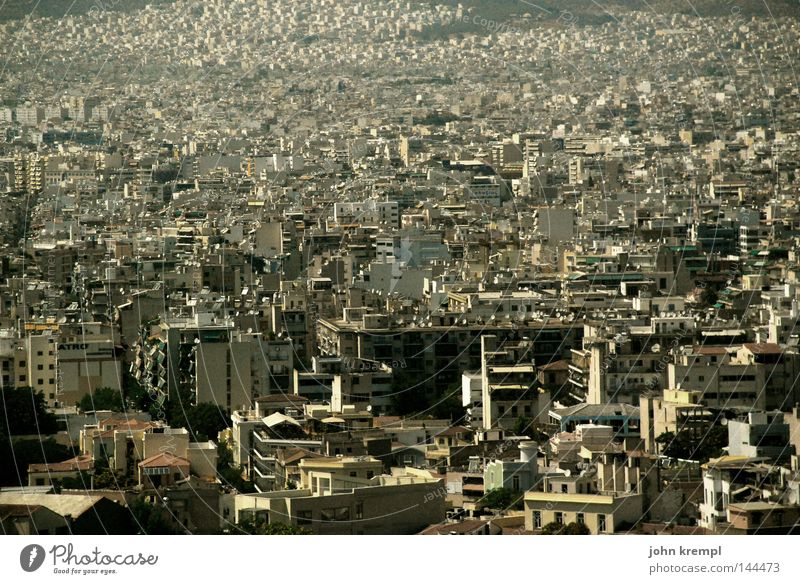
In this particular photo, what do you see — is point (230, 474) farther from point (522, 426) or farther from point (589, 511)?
point (522, 426)

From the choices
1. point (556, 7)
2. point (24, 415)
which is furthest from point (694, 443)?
point (556, 7)

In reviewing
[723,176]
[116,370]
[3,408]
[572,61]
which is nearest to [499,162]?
[572,61]

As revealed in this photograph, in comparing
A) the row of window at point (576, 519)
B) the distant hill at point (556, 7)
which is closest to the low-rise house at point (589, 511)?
the row of window at point (576, 519)

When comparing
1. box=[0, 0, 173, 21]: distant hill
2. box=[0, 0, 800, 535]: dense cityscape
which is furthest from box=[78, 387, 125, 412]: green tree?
box=[0, 0, 173, 21]: distant hill

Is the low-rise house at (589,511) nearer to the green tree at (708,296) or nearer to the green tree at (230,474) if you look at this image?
the green tree at (230,474)

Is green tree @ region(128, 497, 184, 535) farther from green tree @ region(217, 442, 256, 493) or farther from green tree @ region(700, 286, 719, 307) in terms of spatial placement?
green tree @ region(700, 286, 719, 307)

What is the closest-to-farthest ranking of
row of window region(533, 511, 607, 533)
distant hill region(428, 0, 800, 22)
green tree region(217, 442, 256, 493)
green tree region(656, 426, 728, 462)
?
row of window region(533, 511, 607, 533), green tree region(217, 442, 256, 493), green tree region(656, 426, 728, 462), distant hill region(428, 0, 800, 22)
